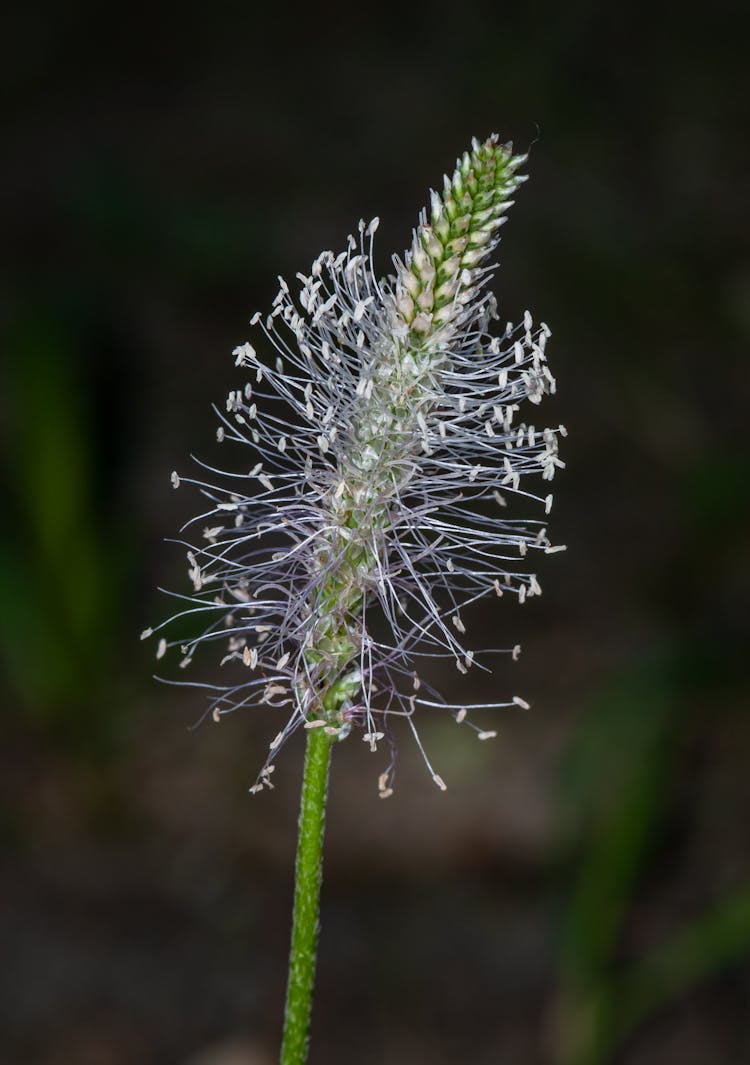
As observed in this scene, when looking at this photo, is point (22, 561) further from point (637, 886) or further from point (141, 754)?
point (637, 886)

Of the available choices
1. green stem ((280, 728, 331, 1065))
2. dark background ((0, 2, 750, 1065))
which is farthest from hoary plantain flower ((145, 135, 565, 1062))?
dark background ((0, 2, 750, 1065))

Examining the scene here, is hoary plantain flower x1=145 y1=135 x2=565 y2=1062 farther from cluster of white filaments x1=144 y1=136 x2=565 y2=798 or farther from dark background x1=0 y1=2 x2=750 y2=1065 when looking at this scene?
dark background x1=0 y1=2 x2=750 y2=1065

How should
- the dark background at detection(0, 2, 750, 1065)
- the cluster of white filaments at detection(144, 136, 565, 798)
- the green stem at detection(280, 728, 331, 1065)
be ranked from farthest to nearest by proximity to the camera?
the dark background at detection(0, 2, 750, 1065), the cluster of white filaments at detection(144, 136, 565, 798), the green stem at detection(280, 728, 331, 1065)

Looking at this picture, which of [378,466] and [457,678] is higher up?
[457,678]

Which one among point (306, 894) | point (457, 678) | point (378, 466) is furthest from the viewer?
point (457, 678)

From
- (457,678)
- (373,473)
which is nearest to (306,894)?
(373,473)

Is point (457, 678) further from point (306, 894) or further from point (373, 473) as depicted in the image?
point (306, 894)
